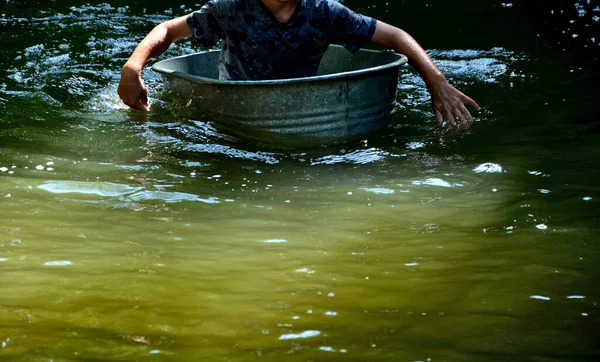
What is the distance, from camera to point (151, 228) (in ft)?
10.1

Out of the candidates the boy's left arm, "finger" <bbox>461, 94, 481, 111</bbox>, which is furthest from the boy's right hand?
"finger" <bbox>461, 94, 481, 111</bbox>

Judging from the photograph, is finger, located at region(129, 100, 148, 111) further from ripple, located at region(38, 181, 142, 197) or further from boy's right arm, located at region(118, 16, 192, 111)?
ripple, located at region(38, 181, 142, 197)

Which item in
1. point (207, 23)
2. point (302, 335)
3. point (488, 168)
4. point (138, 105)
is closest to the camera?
point (302, 335)

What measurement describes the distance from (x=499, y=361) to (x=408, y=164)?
7.49 ft

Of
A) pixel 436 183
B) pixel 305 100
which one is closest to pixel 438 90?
pixel 305 100

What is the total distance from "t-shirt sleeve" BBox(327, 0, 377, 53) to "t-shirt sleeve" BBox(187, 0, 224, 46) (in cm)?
72

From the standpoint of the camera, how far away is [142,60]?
4703 millimetres

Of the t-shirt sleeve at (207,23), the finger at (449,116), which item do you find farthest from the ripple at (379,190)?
the t-shirt sleeve at (207,23)

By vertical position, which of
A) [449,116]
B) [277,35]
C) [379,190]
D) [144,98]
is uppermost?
[277,35]

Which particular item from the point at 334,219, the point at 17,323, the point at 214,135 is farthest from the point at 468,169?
the point at 17,323

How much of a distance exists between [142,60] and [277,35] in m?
0.88

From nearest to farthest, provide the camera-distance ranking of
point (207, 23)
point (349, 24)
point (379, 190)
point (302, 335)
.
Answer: point (302, 335) → point (379, 190) → point (349, 24) → point (207, 23)

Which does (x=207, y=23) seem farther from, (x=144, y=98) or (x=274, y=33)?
(x=144, y=98)

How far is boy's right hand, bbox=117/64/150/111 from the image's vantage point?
4.55m
